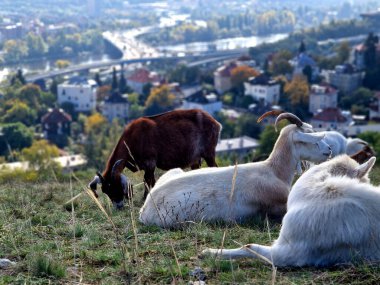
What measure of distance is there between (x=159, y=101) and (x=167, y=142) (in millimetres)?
40419

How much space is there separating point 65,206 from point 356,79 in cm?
4481

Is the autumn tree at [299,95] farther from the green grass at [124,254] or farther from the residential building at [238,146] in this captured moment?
the green grass at [124,254]

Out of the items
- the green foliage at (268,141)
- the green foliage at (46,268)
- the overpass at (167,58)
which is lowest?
the overpass at (167,58)

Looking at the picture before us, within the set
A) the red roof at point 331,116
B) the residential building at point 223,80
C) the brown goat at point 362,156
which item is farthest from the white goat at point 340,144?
the residential building at point 223,80

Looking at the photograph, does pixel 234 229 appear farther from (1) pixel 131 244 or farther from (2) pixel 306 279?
(2) pixel 306 279

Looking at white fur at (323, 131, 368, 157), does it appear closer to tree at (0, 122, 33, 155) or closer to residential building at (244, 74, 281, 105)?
Result: tree at (0, 122, 33, 155)

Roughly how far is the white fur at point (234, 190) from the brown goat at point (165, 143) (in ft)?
4.11

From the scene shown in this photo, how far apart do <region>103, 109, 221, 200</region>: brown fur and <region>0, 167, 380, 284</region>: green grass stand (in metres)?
1.45

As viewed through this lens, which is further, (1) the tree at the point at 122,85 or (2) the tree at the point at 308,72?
(1) the tree at the point at 122,85

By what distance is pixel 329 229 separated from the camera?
3.59 metres

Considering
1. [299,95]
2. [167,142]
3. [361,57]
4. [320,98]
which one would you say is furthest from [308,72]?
[167,142]

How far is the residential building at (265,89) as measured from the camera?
46.4 metres

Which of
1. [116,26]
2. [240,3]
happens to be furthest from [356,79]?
[240,3]

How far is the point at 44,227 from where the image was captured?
461 cm
